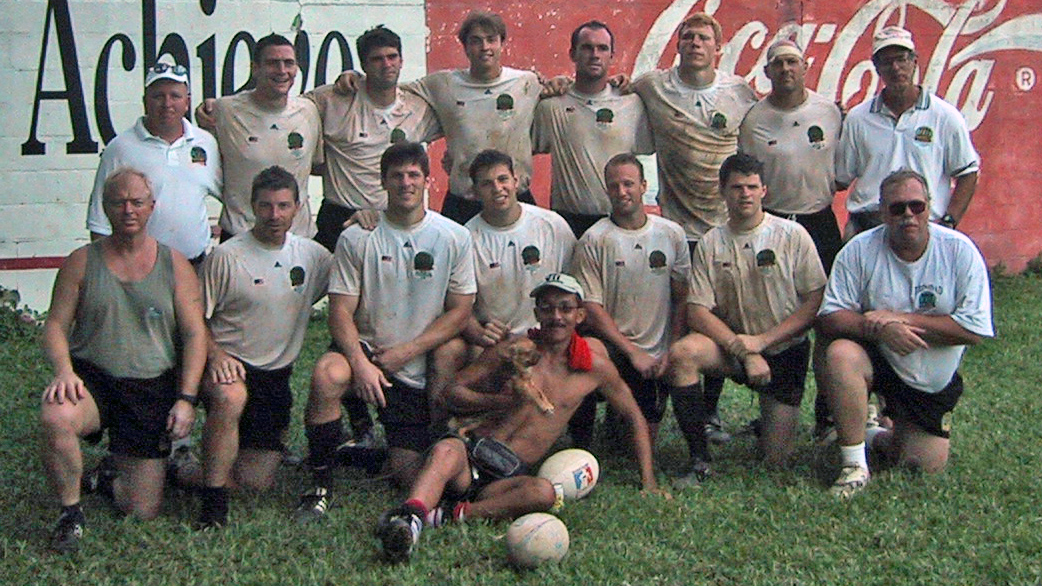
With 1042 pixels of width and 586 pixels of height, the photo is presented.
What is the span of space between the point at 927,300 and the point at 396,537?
270 centimetres

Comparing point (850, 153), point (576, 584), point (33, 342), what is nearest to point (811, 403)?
point (850, 153)

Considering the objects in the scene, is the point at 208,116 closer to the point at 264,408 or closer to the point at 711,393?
Result: the point at 264,408

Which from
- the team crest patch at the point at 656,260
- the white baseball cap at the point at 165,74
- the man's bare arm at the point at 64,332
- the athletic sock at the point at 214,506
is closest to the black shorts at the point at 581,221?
the team crest patch at the point at 656,260

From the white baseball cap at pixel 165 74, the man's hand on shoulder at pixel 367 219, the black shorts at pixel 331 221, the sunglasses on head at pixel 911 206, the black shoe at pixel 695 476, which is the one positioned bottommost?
the black shoe at pixel 695 476

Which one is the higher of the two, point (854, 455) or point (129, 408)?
point (129, 408)

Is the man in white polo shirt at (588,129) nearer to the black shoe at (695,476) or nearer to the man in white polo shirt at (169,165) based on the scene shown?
the black shoe at (695,476)

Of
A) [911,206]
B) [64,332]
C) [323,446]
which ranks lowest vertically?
[323,446]

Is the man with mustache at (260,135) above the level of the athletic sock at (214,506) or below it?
above

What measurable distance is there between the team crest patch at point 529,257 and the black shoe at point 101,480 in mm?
2147

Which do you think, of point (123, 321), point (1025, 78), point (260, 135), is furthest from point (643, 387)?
point (1025, 78)

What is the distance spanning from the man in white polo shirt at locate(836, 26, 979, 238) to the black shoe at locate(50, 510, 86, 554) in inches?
164

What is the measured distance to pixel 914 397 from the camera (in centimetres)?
607

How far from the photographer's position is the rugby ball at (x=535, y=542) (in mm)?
4988

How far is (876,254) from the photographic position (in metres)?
6.12
